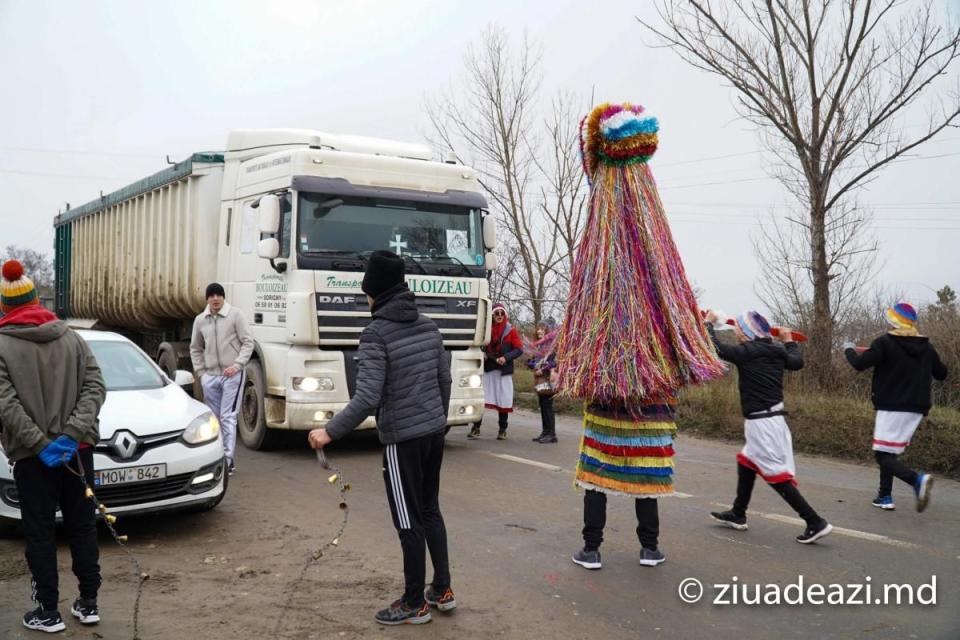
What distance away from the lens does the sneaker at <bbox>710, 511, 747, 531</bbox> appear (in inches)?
257

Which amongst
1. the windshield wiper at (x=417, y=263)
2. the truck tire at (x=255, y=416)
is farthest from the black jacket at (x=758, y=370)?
the truck tire at (x=255, y=416)

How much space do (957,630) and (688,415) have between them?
792 cm

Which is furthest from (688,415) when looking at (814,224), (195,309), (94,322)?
(94,322)

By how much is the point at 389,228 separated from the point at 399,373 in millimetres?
5236

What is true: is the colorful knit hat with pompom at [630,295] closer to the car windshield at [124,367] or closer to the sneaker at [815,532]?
the sneaker at [815,532]

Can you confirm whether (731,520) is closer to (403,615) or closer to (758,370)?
(758,370)

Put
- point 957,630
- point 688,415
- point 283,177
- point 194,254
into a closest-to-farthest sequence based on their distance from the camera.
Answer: point 957,630, point 283,177, point 194,254, point 688,415

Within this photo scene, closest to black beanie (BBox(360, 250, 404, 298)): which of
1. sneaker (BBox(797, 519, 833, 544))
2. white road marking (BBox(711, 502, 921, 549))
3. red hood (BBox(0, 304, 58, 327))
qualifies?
red hood (BBox(0, 304, 58, 327))

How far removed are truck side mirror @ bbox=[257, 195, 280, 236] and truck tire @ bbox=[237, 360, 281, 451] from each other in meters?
1.68

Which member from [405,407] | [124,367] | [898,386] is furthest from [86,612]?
[898,386]

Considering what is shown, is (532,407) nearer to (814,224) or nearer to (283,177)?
(814,224)

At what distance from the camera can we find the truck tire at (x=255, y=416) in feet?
32.6

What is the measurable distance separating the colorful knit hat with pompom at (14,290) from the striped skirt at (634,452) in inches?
132

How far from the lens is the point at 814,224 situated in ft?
42.5
